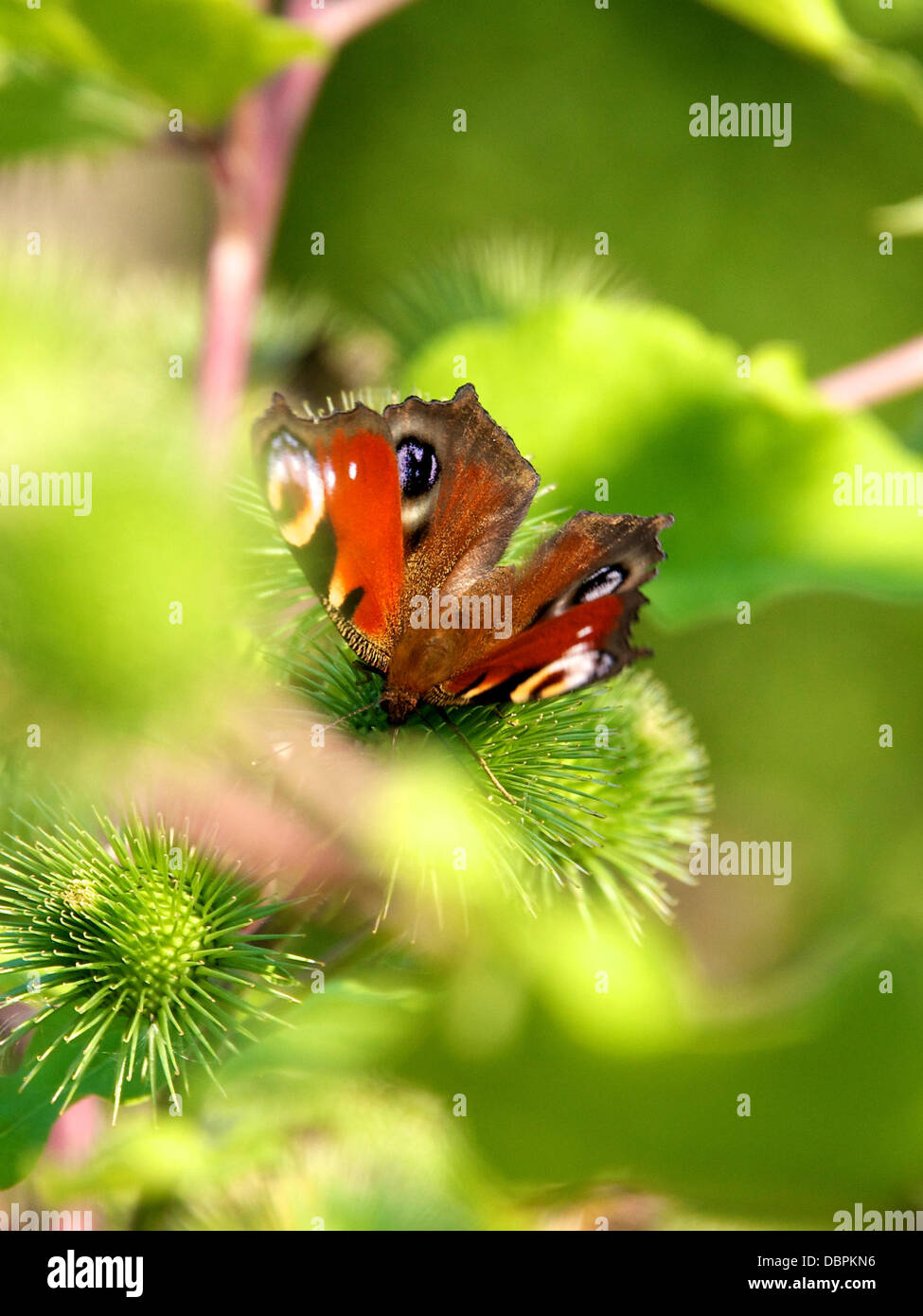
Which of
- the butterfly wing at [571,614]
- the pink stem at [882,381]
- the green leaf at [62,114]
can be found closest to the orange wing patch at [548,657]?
the butterfly wing at [571,614]

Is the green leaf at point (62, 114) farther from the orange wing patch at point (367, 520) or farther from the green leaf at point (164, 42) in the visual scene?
the orange wing patch at point (367, 520)

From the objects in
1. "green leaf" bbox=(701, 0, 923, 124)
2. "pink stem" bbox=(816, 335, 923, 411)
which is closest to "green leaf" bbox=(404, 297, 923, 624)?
"pink stem" bbox=(816, 335, 923, 411)

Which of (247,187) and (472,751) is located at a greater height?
(247,187)

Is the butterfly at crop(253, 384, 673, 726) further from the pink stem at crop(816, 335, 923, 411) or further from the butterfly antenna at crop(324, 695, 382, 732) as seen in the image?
the pink stem at crop(816, 335, 923, 411)

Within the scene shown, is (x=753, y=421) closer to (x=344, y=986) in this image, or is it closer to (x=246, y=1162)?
(x=344, y=986)

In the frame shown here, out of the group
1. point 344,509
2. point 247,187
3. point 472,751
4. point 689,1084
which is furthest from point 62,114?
point 689,1084

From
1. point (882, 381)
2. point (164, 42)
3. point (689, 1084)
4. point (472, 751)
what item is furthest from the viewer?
point (882, 381)

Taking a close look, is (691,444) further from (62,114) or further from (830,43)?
(62,114)
